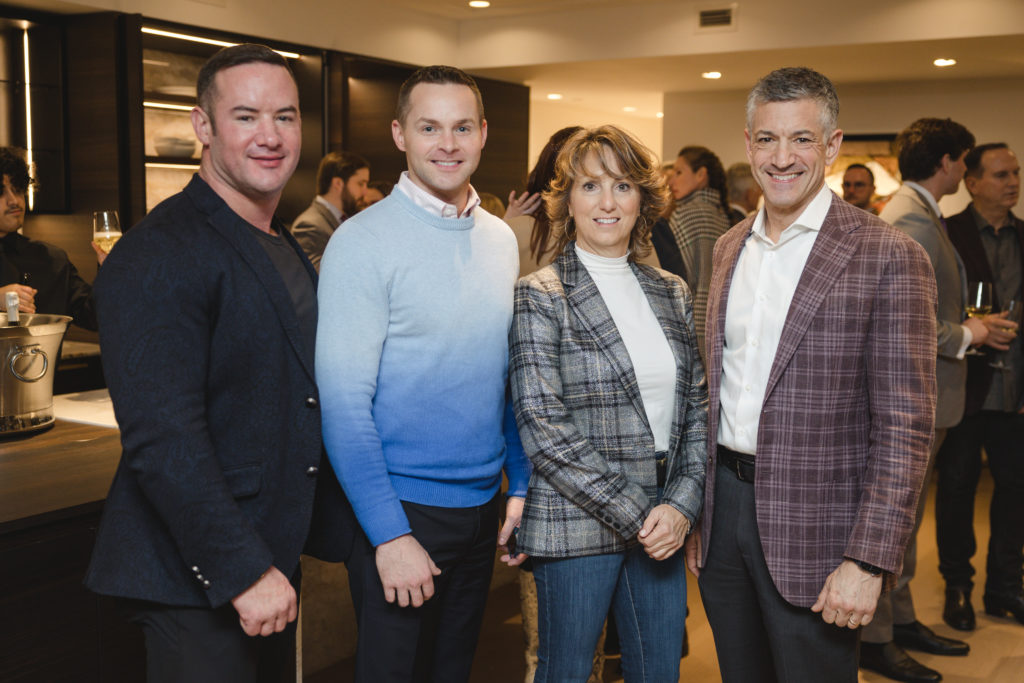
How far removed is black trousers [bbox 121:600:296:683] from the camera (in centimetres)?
135

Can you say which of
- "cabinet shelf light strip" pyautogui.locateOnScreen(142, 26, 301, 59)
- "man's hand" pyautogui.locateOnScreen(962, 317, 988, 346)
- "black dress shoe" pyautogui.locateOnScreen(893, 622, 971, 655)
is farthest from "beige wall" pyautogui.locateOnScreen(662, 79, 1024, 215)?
"black dress shoe" pyautogui.locateOnScreen(893, 622, 971, 655)

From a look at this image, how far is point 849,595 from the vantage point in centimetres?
152

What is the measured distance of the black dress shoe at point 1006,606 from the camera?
339 centimetres

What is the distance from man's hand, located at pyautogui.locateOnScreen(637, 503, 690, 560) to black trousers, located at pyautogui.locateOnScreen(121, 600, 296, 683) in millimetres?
754

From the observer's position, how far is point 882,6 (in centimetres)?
539

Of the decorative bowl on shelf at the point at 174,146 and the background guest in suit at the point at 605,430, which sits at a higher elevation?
the decorative bowl on shelf at the point at 174,146

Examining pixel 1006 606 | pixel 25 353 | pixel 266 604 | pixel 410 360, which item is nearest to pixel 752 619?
pixel 410 360

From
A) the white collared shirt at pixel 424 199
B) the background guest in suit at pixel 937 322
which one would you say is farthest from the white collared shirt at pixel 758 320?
the background guest in suit at pixel 937 322

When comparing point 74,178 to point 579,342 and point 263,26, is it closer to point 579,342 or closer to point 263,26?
point 263,26

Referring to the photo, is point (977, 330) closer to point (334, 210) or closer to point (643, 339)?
→ point (643, 339)

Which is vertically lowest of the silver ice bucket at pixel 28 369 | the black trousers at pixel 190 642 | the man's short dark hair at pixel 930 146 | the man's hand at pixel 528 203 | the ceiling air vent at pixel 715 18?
the black trousers at pixel 190 642

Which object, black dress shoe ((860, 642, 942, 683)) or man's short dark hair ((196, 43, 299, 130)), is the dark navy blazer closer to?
man's short dark hair ((196, 43, 299, 130))

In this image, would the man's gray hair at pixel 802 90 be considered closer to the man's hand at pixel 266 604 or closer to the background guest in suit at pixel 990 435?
the man's hand at pixel 266 604

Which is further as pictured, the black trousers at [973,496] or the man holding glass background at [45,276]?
the black trousers at [973,496]
